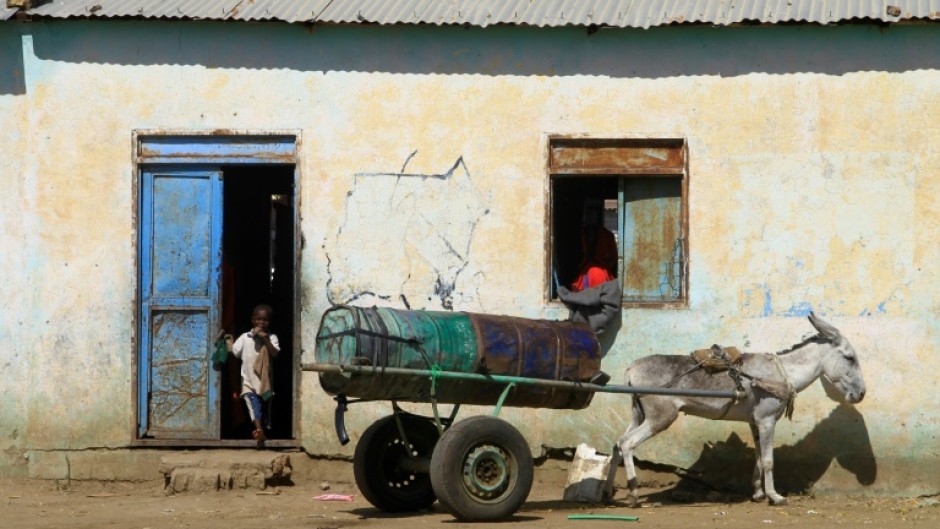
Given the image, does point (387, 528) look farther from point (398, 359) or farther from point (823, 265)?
point (823, 265)

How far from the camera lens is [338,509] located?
9.89 metres

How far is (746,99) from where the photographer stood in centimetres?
1071

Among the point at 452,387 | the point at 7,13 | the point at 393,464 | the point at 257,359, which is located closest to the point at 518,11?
the point at 452,387

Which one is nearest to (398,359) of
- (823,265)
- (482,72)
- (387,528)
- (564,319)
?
(387,528)

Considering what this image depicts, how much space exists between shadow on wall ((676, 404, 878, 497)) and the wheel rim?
7.16 ft

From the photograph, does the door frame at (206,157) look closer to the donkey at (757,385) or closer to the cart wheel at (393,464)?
the cart wheel at (393,464)

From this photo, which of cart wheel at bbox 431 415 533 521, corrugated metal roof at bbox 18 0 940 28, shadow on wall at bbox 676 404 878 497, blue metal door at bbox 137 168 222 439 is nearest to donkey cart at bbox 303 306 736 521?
cart wheel at bbox 431 415 533 521

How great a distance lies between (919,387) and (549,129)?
3291mm

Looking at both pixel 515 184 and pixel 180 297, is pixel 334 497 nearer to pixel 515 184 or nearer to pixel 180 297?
pixel 180 297

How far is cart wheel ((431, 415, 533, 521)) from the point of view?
8758 mm

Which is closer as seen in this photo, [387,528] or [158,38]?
[387,528]

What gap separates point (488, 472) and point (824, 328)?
278 cm

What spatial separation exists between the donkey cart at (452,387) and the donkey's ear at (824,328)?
877 mm

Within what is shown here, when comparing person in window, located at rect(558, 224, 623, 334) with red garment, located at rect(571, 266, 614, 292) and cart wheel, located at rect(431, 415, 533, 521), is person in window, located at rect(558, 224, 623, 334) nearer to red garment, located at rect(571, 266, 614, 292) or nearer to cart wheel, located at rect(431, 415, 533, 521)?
red garment, located at rect(571, 266, 614, 292)
